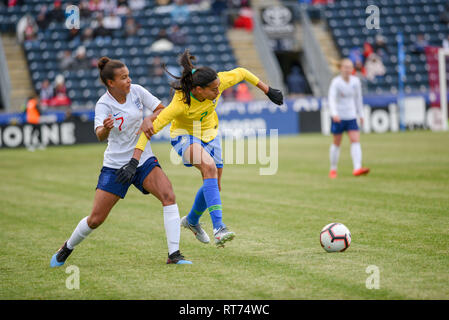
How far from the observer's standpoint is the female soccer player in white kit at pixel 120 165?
22.2 ft

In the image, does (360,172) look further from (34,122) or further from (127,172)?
(34,122)

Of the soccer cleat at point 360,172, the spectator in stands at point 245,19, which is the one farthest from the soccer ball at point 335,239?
the spectator in stands at point 245,19

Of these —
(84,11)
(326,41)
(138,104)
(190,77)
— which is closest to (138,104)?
(138,104)

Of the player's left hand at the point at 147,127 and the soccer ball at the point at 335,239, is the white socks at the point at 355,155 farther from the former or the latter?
the player's left hand at the point at 147,127

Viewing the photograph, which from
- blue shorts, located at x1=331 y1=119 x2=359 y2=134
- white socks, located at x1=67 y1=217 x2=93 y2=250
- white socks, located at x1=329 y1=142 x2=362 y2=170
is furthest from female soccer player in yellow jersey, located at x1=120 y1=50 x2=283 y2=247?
blue shorts, located at x1=331 y1=119 x2=359 y2=134

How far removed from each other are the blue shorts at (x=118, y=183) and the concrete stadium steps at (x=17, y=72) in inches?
895

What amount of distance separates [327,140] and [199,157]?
18034 mm

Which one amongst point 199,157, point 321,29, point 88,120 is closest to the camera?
point 199,157

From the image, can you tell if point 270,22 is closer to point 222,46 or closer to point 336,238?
point 222,46

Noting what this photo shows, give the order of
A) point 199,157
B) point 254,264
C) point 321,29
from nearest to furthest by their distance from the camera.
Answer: point 254,264
point 199,157
point 321,29

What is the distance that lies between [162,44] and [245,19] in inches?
206

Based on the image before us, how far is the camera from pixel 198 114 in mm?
7492
